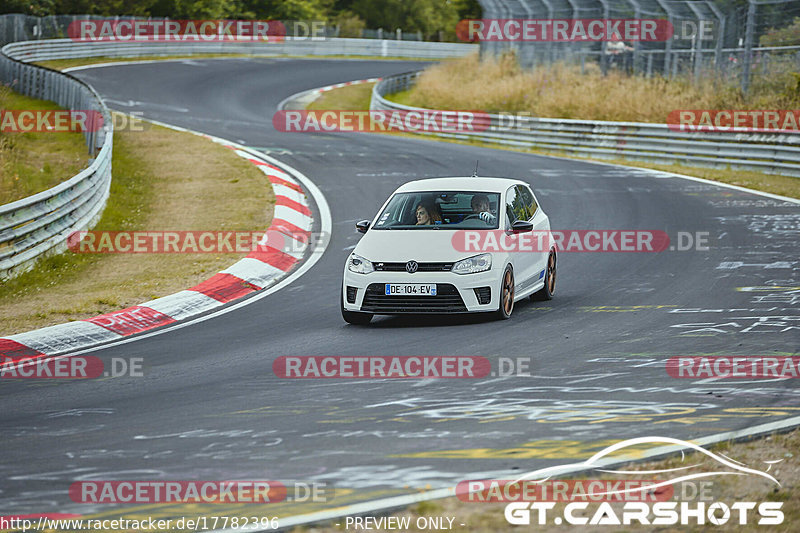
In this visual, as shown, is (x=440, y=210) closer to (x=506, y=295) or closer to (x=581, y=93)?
(x=506, y=295)

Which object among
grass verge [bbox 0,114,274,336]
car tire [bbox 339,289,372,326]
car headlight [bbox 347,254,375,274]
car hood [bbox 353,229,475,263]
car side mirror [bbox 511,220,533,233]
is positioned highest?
car side mirror [bbox 511,220,533,233]

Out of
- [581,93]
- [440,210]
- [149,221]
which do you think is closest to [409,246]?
[440,210]

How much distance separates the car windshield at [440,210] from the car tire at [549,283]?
1.17 metres

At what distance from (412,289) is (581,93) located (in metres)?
23.8

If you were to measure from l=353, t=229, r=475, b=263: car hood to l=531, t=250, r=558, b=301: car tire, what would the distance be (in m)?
1.65

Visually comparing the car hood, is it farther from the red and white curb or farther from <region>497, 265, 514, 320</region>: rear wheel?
the red and white curb

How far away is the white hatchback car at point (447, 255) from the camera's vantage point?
10.9 metres

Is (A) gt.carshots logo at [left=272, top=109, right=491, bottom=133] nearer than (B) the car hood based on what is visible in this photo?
No

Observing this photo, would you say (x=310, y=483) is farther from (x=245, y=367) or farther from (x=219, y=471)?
(x=245, y=367)

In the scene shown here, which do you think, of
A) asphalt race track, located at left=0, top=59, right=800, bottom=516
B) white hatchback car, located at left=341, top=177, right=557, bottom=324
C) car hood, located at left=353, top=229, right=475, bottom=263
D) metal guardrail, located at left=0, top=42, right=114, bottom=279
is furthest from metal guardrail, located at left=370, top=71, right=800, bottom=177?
car hood, located at left=353, top=229, right=475, bottom=263

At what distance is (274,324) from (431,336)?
6.49ft

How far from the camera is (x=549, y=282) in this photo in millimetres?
12695

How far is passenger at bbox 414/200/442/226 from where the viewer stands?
39.1 feet

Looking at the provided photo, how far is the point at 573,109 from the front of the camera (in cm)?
3300
